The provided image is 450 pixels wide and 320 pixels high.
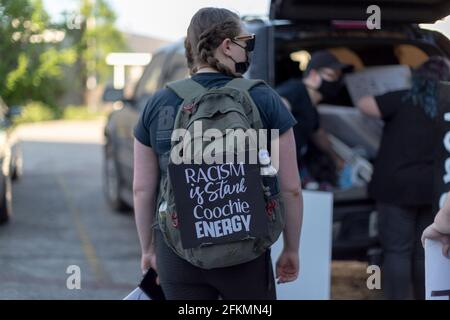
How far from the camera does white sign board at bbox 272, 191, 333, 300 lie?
4.70 m

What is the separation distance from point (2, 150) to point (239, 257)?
19.9 ft

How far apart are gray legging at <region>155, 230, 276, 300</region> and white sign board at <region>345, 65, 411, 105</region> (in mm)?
3539

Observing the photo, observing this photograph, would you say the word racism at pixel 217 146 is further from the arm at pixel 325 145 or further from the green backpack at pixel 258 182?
the arm at pixel 325 145

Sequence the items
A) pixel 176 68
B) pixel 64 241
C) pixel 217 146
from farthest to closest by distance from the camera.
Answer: pixel 64 241 < pixel 176 68 < pixel 217 146

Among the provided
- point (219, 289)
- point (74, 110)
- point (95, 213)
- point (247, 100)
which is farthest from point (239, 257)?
point (74, 110)

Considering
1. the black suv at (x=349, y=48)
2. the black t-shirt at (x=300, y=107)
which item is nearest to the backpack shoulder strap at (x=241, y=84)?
the black suv at (x=349, y=48)

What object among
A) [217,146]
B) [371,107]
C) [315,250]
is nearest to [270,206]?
[217,146]

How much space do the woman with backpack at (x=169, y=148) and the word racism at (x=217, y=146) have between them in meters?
0.14

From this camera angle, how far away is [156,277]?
3270mm

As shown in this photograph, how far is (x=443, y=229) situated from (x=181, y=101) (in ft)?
3.55

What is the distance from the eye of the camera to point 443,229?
304 cm

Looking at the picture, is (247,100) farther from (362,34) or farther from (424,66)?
(362,34)

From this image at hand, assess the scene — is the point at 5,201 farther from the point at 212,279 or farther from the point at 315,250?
the point at 212,279

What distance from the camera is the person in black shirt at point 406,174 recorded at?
16.4 ft
